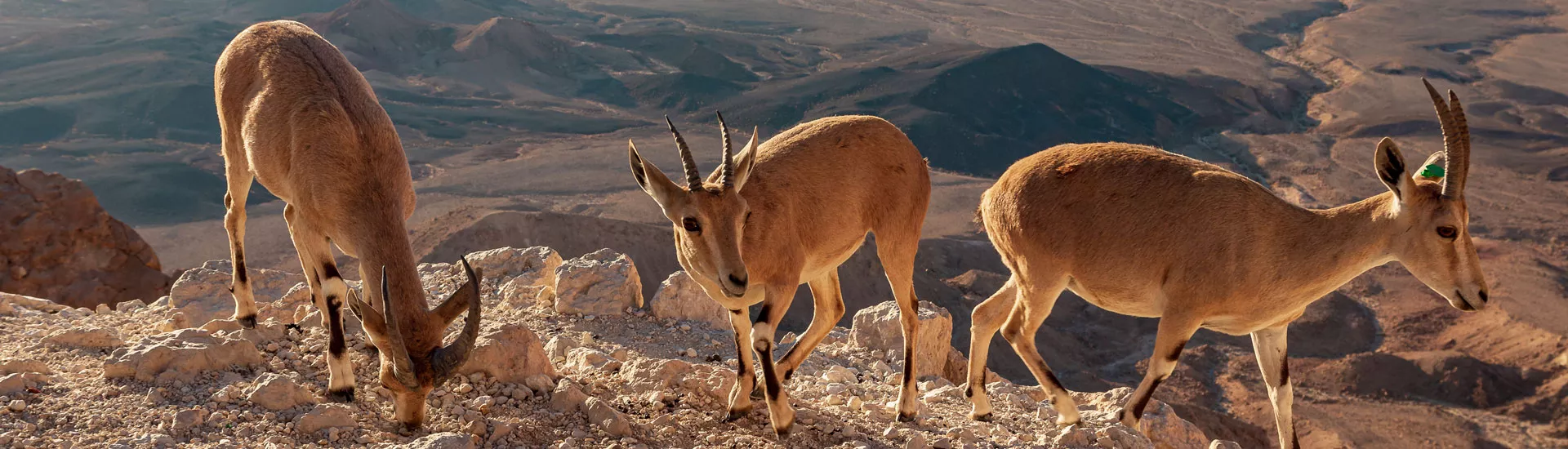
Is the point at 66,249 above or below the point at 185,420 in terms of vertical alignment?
below

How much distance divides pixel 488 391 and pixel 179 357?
2.10 metres

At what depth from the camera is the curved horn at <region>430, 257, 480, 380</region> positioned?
6152 millimetres

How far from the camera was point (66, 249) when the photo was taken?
59.0 ft

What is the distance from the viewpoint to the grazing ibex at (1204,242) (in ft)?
23.0

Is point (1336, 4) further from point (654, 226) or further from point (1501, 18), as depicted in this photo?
point (654, 226)

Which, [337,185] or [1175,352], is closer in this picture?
[337,185]

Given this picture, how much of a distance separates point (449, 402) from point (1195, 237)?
207 inches

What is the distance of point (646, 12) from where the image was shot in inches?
3895

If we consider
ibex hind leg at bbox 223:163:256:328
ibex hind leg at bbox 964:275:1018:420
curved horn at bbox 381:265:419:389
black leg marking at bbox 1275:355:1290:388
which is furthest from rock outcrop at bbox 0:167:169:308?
black leg marking at bbox 1275:355:1290:388

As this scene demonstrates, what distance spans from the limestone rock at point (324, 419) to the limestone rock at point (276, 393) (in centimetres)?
28

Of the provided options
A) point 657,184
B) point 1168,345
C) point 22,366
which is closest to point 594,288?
point 657,184

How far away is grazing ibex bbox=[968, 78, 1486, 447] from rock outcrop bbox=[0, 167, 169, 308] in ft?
51.2

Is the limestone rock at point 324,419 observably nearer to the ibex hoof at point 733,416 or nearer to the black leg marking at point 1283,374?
the ibex hoof at point 733,416

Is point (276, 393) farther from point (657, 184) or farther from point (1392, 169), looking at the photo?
point (1392, 169)
